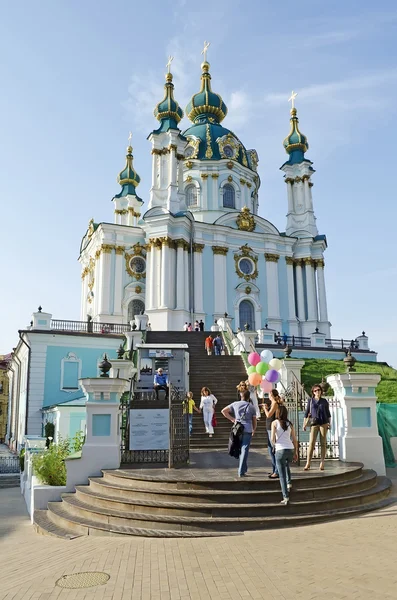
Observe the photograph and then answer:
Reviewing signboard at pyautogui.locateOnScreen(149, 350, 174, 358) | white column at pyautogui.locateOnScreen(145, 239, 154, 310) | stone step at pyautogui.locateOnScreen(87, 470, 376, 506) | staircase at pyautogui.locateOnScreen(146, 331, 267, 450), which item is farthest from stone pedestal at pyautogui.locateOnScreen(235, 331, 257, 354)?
stone step at pyautogui.locateOnScreen(87, 470, 376, 506)

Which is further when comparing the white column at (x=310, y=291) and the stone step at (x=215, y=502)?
the white column at (x=310, y=291)

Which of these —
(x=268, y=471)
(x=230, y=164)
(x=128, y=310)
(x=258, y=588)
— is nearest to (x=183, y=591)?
(x=258, y=588)

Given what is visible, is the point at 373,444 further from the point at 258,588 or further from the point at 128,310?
the point at 128,310

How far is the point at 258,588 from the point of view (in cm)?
544

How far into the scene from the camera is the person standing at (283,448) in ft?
27.5

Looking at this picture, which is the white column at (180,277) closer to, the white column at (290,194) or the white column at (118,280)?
the white column at (118,280)

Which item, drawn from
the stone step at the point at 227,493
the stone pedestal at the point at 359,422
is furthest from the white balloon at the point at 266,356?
the stone step at the point at 227,493

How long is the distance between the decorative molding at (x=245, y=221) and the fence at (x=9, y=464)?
2341cm

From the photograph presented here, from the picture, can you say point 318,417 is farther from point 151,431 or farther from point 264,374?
point 264,374

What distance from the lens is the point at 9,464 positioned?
23.5 meters

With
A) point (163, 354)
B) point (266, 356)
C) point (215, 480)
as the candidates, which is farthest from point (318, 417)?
point (163, 354)

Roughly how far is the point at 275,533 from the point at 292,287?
33364 millimetres

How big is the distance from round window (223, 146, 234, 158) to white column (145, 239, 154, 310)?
484 inches

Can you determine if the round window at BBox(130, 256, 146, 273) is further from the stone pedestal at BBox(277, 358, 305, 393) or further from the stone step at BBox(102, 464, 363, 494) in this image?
the stone step at BBox(102, 464, 363, 494)
